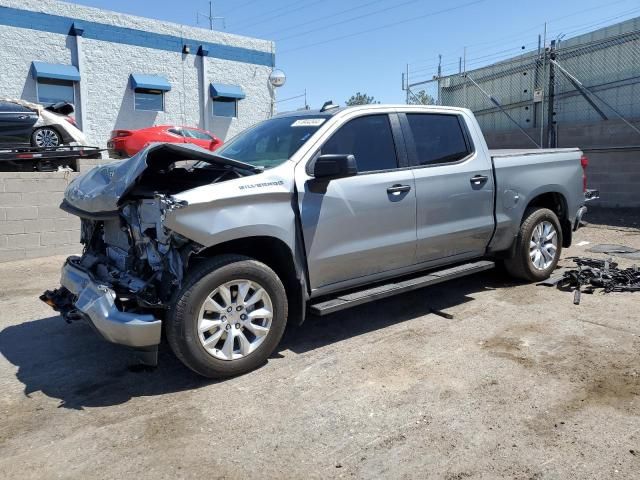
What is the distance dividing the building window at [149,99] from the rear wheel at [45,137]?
11.5 metres

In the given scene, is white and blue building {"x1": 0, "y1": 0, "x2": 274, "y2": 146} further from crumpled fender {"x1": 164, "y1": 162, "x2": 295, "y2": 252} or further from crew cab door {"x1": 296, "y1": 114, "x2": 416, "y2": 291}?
crumpled fender {"x1": 164, "y1": 162, "x2": 295, "y2": 252}

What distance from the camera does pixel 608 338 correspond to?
4590mm

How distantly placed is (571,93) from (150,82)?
15092 mm

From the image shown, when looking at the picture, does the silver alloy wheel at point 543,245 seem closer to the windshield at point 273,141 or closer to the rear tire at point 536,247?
the rear tire at point 536,247

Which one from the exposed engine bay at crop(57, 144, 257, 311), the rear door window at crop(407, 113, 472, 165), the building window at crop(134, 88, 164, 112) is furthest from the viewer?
the building window at crop(134, 88, 164, 112)

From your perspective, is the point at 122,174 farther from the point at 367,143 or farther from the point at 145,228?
the point at 367,143

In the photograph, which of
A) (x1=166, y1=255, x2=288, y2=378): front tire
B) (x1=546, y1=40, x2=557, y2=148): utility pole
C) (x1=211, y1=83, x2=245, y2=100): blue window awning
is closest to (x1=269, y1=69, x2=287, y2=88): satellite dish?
(x1=211, y1=83, x2=245, y2=100): blue window awning

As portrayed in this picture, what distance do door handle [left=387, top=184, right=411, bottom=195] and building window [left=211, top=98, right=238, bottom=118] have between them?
20.3 meters

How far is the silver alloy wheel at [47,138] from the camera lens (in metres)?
10.3

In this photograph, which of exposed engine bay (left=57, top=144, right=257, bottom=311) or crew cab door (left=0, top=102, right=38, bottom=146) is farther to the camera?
crew cab door (left=0, top=102, right=38, bottom=146)

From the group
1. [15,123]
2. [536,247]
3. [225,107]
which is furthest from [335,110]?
[225,107]

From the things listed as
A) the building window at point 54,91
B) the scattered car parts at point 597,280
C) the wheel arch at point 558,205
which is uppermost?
the building window at point 54,91

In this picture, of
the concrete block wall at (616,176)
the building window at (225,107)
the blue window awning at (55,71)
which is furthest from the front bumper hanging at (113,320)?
the building window at (225,107)

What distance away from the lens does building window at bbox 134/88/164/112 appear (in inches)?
846
